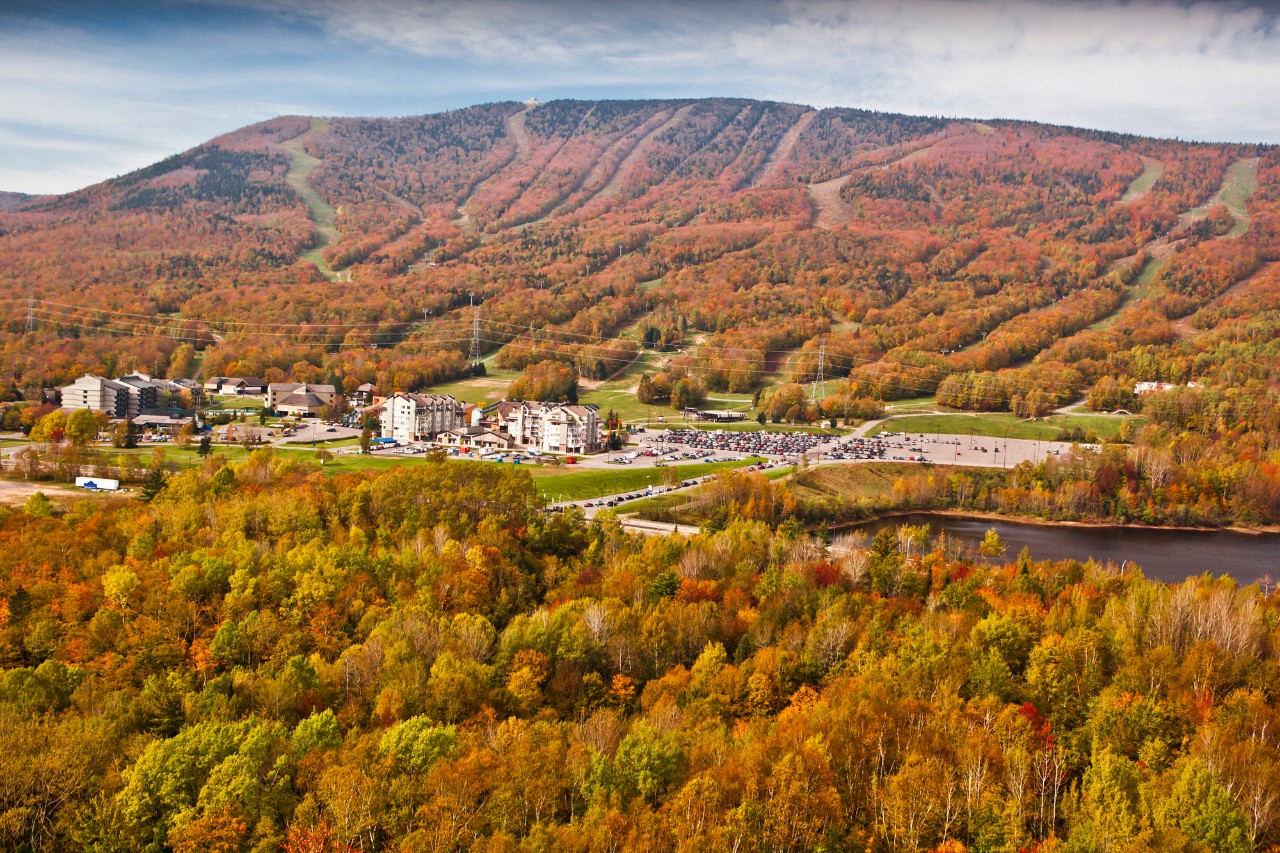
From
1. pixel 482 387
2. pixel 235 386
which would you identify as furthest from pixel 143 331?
pixel 482 387

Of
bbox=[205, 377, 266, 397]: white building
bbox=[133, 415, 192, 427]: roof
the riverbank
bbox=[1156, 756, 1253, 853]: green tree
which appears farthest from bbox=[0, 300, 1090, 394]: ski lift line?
bbox=[1156, 756, 1253, 853]: green tree

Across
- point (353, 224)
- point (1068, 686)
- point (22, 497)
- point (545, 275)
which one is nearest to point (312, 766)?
point (1068, 686)

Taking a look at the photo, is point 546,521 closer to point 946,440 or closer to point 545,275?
point 946,440

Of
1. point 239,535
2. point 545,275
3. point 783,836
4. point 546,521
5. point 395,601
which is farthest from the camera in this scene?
point 545,275

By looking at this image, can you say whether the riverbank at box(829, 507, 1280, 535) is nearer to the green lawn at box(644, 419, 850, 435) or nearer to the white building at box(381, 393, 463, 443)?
the green lawn at box(644, 419, 850, 435)

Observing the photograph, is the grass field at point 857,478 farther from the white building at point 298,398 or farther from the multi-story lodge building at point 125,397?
the multi-story lodge building at point 125,397

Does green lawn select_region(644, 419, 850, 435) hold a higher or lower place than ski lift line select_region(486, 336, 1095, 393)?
lower

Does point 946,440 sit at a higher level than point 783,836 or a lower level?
higher
